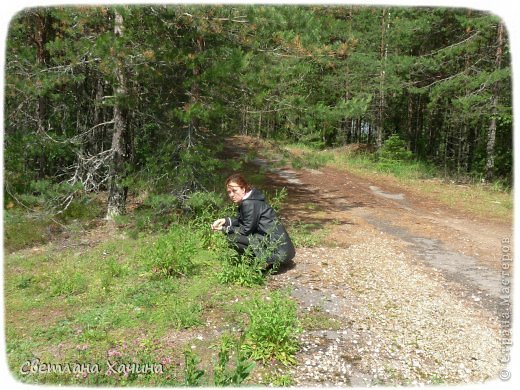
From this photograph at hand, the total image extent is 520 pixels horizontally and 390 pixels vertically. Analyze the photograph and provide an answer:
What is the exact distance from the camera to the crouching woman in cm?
547

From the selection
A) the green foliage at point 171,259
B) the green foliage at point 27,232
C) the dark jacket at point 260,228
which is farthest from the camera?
the green foliage at point 27,232

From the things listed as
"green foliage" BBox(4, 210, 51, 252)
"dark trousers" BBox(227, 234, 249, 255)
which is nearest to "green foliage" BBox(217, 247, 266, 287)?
"dark trousers" BBox(227, 234, 249, 255)

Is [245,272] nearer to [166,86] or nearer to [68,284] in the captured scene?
[68,284]

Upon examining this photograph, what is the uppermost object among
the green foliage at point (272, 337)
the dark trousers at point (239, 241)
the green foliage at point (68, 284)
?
the dark trousers at point (239, 241)

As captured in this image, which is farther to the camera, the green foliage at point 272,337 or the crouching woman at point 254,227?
the crouching woman at point 254,227

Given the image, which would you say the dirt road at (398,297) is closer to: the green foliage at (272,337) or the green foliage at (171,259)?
the green foliage at (272,337)

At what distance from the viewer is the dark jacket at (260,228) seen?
5.44 m

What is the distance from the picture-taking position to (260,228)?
18.2 ft

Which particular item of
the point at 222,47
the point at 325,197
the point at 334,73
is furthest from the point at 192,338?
the point at 334,73

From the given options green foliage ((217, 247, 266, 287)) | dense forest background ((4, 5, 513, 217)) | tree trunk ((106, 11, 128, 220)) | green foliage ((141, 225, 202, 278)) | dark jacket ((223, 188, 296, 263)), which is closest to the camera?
green foliage ((217, 247, 266, 287))

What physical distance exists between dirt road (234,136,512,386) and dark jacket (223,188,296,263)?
1.54ft

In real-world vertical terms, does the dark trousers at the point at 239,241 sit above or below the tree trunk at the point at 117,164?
below

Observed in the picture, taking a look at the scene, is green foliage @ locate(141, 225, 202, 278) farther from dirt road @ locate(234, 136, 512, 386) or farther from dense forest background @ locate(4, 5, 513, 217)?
dense forest background @ locate(4, 5, 513, 217)

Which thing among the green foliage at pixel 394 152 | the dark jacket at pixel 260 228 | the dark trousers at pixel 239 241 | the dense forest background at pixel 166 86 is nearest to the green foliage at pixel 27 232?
the dense forest background at pixel 166 86
